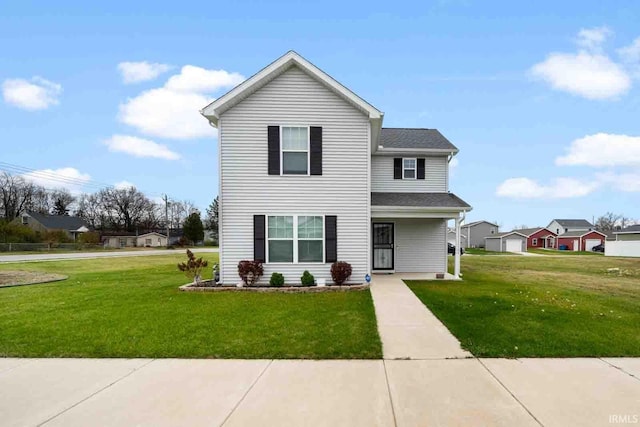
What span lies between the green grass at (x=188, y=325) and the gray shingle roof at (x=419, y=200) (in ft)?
13.9

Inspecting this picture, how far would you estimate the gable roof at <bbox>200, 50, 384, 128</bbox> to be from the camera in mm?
9875

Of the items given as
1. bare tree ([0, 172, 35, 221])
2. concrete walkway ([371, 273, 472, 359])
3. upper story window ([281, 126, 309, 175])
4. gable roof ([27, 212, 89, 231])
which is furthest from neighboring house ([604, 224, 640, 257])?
bare tree ([0, 172, 35, 221])

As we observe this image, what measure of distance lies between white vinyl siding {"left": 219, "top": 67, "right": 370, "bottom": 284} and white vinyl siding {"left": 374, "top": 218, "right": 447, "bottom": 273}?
3.66 meters

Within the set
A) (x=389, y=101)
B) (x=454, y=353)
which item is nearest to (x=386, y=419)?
(x=454, y=353)

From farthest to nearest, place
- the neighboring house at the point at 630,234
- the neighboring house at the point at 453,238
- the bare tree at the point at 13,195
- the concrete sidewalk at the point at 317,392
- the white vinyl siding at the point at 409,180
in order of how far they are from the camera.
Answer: the bare tree at the point at 13,195 < the neighboring house at the point at 453,238 < the neighboring house at the point at 630,234 < the white vinyl siding at the point at 409,180 < the concrete sidewalk at the point at 317,392

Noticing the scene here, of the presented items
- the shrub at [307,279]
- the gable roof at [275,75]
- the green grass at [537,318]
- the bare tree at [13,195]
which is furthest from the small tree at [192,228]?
the green grass at [537,318]

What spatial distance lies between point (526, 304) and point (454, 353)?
14.8ft

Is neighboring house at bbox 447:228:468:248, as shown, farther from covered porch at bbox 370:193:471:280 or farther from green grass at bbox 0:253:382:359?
green grass at bbox 0:253:382:359

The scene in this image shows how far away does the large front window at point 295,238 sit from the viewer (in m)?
10.3

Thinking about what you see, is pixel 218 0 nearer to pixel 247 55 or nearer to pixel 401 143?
pixel 247 55

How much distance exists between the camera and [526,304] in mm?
7992

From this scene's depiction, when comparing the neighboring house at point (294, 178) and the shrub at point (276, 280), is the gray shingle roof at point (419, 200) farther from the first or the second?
the shrub at point (276, 280)

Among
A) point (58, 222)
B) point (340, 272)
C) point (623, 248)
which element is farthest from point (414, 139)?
point (58, 222)

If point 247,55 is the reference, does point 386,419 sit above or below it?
below
